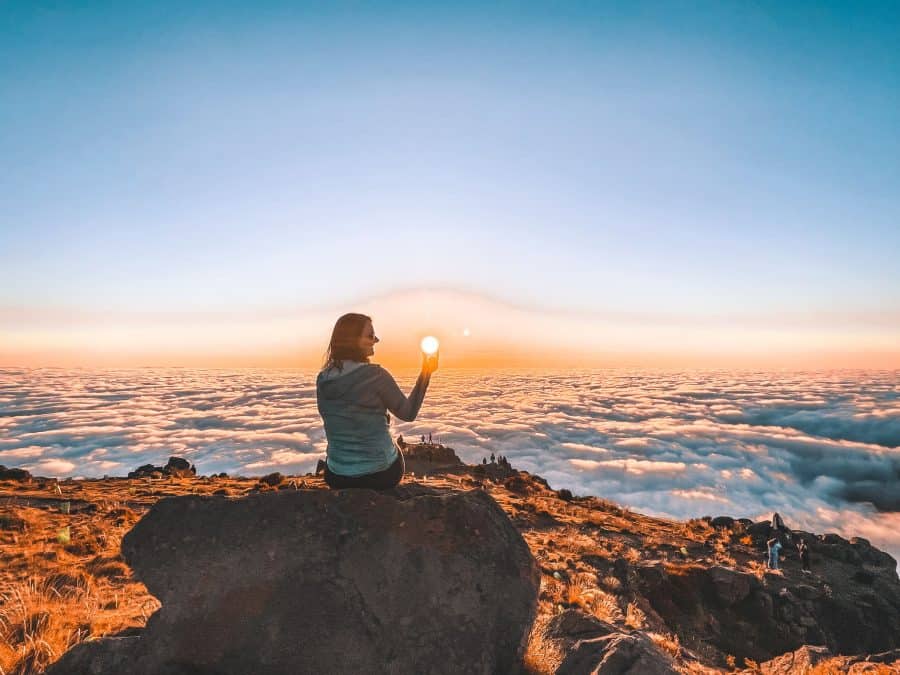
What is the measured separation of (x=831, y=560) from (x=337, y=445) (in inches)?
1140

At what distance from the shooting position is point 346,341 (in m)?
3.76

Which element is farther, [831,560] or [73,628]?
[831,560]

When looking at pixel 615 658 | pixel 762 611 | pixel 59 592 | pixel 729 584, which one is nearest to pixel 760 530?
pixel 762 611

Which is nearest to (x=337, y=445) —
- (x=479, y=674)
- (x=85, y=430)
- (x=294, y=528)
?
(x=294, y=528)

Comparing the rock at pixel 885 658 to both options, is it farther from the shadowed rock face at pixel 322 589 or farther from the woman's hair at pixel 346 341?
the woman's hair at pixel 346 341

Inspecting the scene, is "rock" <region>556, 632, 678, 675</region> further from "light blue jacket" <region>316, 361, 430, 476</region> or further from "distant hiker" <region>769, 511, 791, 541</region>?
"distant hiker" <region>769, 511, 791, 541</region>

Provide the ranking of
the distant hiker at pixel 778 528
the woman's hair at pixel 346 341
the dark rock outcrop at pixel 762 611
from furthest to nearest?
1. the distant hiker at pixel 778 528
2. the dark rock outcrop at pixel 762 611
3. the woman's hair at pixel 346 341

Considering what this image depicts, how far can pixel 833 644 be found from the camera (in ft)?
41.5

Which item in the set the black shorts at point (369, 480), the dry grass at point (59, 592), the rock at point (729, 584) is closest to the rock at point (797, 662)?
the rock at point (729, 584)

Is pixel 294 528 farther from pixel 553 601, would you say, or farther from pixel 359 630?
pixel 553 601

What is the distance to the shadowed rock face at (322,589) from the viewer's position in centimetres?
329

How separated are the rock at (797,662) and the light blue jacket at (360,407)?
7308 millimetres

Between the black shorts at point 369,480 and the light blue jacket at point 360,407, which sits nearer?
the light blue jacket at point 360,407

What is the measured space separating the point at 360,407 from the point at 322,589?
1439 mm
